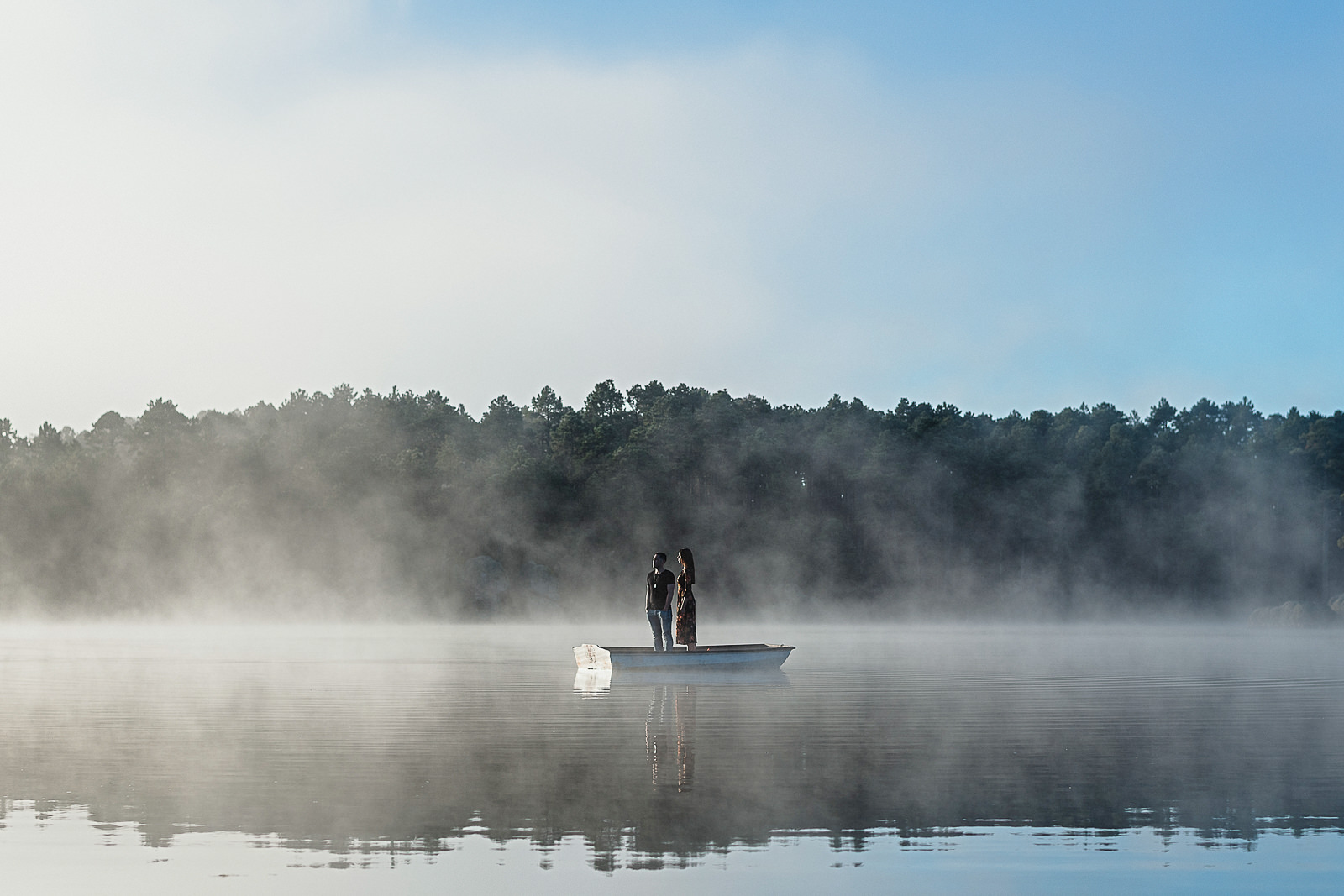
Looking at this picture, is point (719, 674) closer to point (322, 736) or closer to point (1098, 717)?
point (1098, 717)

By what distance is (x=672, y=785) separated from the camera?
11266 millimetres

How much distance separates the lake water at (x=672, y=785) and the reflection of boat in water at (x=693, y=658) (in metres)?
1.23

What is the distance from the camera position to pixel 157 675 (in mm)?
26000

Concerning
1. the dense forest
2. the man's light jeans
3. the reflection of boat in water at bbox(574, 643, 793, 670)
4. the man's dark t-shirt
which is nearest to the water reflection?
the reflection of boat in water at bbox(574, 643, 793, 670)

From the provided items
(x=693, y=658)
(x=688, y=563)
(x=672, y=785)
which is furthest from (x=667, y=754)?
(x=688, y=563)

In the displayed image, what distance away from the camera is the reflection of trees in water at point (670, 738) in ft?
38.7

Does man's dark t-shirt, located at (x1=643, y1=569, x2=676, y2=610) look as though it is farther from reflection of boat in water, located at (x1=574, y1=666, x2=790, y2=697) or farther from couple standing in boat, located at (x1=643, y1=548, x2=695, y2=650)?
reflection of boat in water, located at (x1=574, y1=666, x2=790, y2=697)

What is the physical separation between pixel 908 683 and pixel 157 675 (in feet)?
43.5

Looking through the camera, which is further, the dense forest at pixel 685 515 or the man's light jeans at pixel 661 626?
the dense forest at pixel 685 515

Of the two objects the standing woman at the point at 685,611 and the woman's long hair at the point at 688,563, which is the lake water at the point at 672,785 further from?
the standing woman at the point at 685,611

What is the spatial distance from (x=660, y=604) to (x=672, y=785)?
641 inches

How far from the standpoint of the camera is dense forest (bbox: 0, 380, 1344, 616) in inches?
3164

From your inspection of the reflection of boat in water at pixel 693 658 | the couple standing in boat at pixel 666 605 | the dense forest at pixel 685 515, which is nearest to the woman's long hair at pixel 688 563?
the couple standing in boat at pixel 666 605

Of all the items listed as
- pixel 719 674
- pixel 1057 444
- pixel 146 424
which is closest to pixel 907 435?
pixel 1057 444
